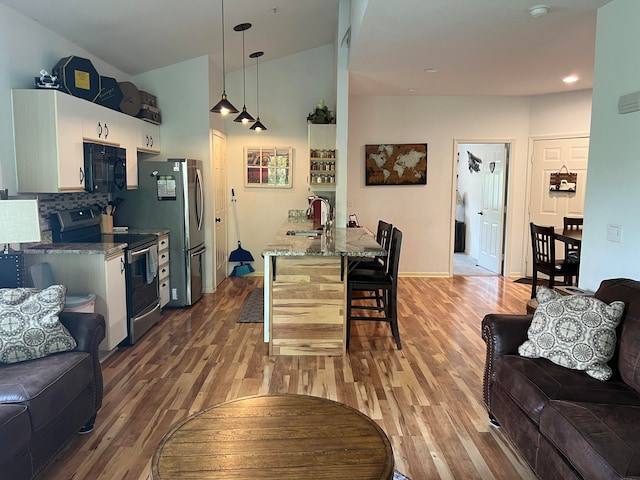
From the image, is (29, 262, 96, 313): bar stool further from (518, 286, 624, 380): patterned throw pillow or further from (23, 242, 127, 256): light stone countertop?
(518, 286, 624, 380): patterned throw pillow

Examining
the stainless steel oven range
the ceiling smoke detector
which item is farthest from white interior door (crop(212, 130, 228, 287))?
the ceiling smoke detector

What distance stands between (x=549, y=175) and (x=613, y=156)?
12.7 feet

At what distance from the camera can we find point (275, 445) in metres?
1.67

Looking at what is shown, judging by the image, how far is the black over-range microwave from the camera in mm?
3908

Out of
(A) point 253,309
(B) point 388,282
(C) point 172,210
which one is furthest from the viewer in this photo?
(A) point 253,309

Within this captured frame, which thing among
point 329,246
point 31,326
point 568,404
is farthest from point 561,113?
point 31,326

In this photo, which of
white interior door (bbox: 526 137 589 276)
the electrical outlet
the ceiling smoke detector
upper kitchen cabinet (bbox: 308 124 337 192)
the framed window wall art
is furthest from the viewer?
the framed window wall art

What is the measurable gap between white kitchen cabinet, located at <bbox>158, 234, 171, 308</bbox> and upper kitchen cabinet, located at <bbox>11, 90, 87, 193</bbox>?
1.29 metres

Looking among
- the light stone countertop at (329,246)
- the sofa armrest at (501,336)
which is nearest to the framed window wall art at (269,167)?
the light stone countertop at (329,246)

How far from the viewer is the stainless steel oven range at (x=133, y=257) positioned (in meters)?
3.88

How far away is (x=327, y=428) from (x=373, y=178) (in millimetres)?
5283

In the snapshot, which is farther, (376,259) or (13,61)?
(376,259)

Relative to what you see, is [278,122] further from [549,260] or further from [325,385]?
[325,385]

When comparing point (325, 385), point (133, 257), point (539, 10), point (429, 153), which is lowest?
point (325, 385)
